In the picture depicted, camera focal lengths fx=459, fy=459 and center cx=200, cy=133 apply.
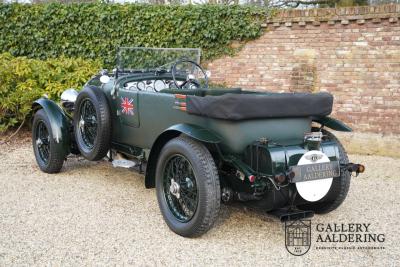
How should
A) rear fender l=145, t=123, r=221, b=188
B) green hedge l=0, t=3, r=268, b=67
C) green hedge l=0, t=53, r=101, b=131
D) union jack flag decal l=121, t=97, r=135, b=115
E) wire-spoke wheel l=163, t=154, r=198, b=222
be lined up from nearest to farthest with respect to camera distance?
rear fender l=145, t=123, r=221, b=188, wire-spoke wheel l=163, t=154, r=198, b=222, union jack flag decal l=121, t=97, r=135, b=115, green hedge l=0, t=53, r=101, b=131, green hedge l=0, t=3, r=268, b=67

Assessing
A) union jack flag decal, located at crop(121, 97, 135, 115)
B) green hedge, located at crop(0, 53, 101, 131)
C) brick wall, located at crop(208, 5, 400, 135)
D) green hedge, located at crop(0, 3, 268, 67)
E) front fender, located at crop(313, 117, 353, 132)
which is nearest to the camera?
front fender, located at crop(313, 117, 353, 132)

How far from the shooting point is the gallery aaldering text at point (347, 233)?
378 cm

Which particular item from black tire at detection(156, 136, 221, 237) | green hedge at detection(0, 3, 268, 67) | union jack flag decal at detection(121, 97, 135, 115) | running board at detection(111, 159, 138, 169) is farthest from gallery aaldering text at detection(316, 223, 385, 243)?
green hedge at detection(0, 3, 268, 67)

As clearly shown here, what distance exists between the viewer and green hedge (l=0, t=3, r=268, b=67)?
7992 millimetres

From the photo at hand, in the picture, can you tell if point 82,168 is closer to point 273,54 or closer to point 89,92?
point 89,92

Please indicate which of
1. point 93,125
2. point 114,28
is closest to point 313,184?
point 93,125

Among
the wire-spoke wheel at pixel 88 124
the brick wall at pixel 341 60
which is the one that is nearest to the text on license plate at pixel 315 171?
the wire-spoke wheel at pixel 88 124

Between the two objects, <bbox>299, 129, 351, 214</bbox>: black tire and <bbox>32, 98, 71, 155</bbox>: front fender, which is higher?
<bbox>32, 98, 71, 155</bbox>: front fender

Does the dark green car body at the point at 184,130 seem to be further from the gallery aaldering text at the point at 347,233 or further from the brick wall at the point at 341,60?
the brick wall at the point at 341,60

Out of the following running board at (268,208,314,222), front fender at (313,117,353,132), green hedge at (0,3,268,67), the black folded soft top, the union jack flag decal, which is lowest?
running board at (268,208,314,222)

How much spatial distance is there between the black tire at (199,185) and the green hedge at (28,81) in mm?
4639

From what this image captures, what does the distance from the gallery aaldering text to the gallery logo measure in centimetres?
11

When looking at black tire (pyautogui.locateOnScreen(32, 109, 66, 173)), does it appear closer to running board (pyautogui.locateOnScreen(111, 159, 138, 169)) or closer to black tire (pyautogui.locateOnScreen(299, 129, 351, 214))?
running board (pyautogui.locateOnScreen(111, 159, 138, 169))

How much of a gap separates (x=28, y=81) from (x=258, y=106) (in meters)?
5.49
